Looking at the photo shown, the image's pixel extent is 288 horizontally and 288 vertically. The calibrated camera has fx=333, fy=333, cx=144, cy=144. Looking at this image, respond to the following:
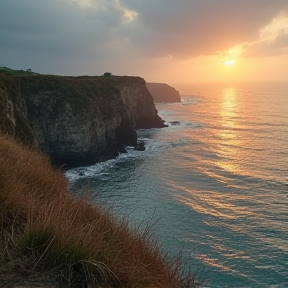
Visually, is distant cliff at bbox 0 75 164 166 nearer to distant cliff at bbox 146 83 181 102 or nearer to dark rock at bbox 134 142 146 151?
dark rock at bbox 134 142 146 151

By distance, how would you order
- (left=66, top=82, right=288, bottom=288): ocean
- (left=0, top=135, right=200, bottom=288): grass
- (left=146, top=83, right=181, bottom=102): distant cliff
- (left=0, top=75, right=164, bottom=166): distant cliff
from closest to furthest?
(left=0, top=135, right=200, bottom=288): grass
(left=66, top=82, right=288, bottom=288): ocean
(left=0, top=75, right=164, bottom=166): distant cliff
(left=146, top=83, right=181, bottom=102): distant cliff

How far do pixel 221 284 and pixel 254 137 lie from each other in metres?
54.1

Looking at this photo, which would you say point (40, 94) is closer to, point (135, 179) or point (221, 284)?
point (135, 179)

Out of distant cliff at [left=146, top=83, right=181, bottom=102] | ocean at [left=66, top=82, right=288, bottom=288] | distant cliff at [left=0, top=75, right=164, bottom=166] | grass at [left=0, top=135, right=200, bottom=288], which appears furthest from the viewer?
distant cliff at [left=146, top=83, right=181, bottom=102]

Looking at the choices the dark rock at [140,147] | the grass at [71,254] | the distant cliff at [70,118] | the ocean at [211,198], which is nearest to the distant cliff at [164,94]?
the ocean at [211,198]

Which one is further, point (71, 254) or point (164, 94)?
point (164, 94)

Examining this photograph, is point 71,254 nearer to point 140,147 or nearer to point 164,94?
point 140,147

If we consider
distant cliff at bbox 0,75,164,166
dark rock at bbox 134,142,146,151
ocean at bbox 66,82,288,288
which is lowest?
ocean at bbox 66,82,288,288

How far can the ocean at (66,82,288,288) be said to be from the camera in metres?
22.5

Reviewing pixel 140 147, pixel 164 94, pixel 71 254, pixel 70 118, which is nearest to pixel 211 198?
pixel 70 118

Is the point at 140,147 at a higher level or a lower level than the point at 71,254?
lower

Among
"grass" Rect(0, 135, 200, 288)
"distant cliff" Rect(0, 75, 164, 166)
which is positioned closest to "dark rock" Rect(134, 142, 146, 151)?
"distant cliff" Rect(0, 75, 164, 166)

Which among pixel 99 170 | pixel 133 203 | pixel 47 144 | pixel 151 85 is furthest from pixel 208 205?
pixel 151 85

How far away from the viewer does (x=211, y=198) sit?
35.1m
